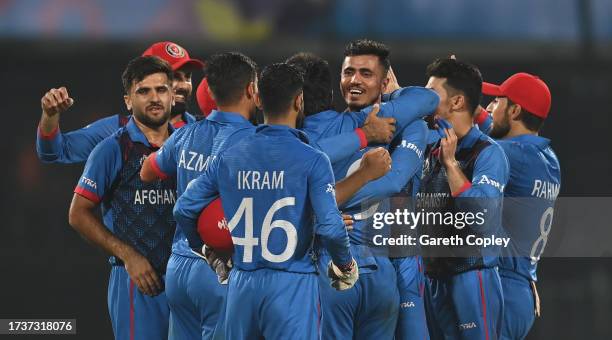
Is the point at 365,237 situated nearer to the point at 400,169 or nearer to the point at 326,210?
the point at 400,169

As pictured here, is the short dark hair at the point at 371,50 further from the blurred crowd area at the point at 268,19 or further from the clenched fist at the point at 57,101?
the blurred crowd area at the point at 268,19

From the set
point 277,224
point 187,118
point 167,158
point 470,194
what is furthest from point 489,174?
point 187,118

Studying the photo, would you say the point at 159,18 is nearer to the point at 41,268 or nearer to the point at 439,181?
the point at 41,268

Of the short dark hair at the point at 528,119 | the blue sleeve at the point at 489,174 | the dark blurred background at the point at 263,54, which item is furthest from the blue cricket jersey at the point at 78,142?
the dark blurred background at the point at 263,54

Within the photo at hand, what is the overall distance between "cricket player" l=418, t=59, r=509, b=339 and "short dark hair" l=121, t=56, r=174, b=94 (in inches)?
59.4

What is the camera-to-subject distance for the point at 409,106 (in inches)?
221

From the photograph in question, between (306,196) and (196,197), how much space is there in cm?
52

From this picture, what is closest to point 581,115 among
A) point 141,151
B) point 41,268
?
point 41,268

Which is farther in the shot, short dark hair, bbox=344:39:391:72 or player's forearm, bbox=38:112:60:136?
player's forearm, bbox=38:112:60:136

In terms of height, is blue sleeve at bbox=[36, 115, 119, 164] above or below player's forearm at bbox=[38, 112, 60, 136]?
below

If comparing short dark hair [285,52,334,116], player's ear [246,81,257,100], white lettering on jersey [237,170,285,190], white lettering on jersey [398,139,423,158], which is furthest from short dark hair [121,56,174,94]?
white lettering on jersey [237,170,285,190]

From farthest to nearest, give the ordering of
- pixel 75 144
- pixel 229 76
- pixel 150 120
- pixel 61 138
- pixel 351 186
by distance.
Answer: pixel 75 144, pixel 61 138, pixel 150 120, pixel 351 186, pixel 229 76

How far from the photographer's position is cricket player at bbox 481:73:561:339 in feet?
21.4

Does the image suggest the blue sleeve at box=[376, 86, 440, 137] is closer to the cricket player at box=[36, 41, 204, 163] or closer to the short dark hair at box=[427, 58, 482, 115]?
the short dark hair at box=[427, 58, 482, 115]
